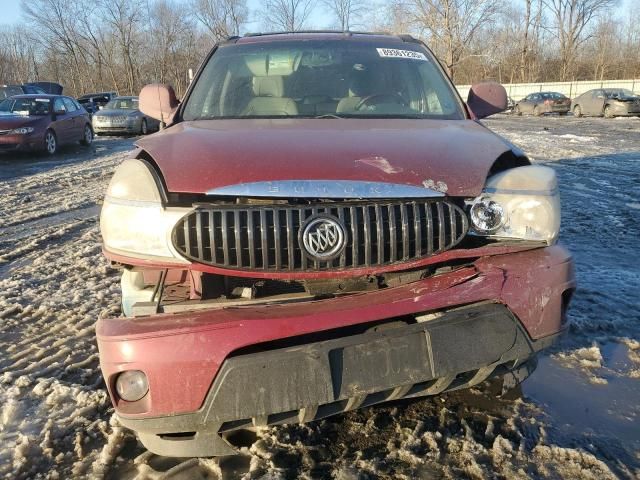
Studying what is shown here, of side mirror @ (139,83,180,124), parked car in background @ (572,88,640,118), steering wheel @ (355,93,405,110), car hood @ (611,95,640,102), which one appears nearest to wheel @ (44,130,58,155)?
side mirror @ (139,83,180,124)

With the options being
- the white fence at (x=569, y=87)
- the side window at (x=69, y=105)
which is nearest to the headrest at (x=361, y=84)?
the side window at (x=69, y=105)

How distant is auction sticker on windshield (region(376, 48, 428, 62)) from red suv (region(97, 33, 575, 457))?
1.42 meters

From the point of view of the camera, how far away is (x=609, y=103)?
26.5 m

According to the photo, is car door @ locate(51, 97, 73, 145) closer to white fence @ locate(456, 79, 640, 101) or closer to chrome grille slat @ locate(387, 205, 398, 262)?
chrome grille slat @ locate(387, 205, 398, 262)

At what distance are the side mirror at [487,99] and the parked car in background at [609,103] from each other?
25811mm

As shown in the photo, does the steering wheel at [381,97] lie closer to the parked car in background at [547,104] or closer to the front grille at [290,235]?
the front grille at [290,235]

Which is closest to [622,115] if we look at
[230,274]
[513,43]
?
[230,274]

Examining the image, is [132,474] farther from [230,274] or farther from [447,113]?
[447,113]

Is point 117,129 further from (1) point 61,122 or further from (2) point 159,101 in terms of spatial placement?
(2) point 159,101

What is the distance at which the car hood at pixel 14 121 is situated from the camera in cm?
1300

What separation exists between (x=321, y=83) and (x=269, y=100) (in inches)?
14.0

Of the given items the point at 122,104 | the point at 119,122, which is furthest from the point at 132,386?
the point at 122,104

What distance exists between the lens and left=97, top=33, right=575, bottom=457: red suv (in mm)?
1952

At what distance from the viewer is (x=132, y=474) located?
7.27 ft
